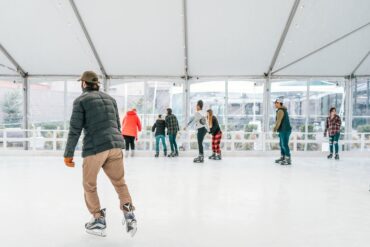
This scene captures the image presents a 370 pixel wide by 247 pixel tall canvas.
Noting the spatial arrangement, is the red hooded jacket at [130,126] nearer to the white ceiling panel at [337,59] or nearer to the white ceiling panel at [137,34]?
the white ceiling panel at [137,34]

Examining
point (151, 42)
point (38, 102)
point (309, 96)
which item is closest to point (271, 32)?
point (151, 42)

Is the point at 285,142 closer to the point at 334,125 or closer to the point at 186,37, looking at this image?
the point at 334,125

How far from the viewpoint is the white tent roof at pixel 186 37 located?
772 cm

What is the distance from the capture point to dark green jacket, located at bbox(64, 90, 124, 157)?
8.73 ft

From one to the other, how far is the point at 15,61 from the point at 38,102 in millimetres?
1708

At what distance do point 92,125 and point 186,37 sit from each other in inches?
249

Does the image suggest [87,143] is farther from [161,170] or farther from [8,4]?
[8,4]

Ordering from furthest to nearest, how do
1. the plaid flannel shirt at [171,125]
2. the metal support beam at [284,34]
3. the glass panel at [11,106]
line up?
the glass panel at [11,106]
the plaid flannel shirt at [171,125]
the metal support beam at [284,34]

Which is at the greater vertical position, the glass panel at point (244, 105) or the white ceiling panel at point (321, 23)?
the white ceiling panel at point (321, 23)

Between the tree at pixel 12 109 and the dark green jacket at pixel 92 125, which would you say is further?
the tree at pixel 12 109

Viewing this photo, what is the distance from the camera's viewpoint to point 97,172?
8.84ft

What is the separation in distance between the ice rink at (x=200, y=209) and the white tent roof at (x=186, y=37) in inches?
146

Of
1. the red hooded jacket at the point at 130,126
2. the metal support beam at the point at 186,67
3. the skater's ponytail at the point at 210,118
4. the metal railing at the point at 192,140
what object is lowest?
the metal railing at the point at 192,140

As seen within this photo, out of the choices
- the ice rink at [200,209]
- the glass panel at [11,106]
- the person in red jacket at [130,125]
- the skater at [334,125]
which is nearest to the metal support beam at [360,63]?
the skater at [334,125]
